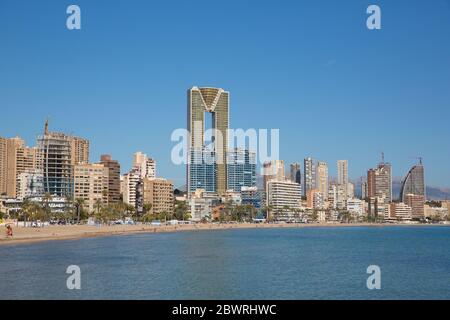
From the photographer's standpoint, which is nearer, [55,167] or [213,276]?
[213,276]

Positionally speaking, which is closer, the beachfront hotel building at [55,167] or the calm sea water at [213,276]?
the calm sea water at [213,276]

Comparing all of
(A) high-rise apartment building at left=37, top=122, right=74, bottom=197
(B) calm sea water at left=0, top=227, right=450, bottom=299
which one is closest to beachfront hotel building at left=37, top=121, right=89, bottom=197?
(A) high-rise apartment building at left=37, top=122, right=74, bottom=197

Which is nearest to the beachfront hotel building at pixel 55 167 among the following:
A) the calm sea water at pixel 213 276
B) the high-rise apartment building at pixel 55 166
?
the high-rise apartment building at pixel 55 166

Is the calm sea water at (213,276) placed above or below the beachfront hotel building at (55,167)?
below

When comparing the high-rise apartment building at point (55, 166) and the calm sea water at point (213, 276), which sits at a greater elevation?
the high-rise apartment building at point (55, 166)

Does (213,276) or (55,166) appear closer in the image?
(213,276)

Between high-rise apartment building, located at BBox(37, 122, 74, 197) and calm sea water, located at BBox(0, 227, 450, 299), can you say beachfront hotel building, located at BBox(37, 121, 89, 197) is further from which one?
calm sea water, located at BBox(0, 227, 450, 299)

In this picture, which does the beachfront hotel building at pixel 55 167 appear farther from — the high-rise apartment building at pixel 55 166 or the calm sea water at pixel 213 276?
the calm sea water at pixel 213 276

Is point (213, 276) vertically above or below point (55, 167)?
below

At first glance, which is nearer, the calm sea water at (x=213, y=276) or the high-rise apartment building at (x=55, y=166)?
the calm sea water at (x=213, y=276)

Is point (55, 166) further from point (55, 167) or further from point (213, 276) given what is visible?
point (213, 276)

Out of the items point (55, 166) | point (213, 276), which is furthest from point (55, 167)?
point (213, 276)
